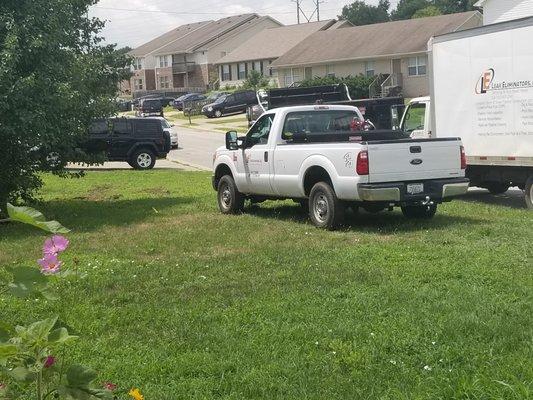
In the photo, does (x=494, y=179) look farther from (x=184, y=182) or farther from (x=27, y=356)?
(x=27, y=356)

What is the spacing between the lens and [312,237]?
10422mm

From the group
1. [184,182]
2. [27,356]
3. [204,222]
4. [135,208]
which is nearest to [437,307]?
[27,356]

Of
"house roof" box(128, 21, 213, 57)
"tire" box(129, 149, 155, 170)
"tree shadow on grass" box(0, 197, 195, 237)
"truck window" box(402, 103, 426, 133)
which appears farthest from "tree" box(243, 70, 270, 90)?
"tree shadow on grass" box(0, 197, 195, 237)

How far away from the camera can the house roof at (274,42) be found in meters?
72.5

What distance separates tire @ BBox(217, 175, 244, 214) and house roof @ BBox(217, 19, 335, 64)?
5938 centimetres

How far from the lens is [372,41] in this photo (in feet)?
191

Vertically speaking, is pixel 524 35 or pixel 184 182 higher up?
pixel 524 35

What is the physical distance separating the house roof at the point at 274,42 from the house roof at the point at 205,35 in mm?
11030

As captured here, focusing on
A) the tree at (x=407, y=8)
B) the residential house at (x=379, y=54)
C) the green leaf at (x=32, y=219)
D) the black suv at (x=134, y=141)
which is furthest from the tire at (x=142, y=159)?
the tree at (x=407, y=8)

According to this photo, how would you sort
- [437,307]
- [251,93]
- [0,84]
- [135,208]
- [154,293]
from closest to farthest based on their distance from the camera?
[437,307]
[154,293]
[0,84]
[135,208]
[251,93]

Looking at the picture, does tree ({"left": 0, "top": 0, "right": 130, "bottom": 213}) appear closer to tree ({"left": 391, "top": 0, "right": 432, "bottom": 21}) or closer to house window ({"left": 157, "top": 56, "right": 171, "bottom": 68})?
house window ({"left": 157, "top": 56, "right": 171, "bottom": 68})

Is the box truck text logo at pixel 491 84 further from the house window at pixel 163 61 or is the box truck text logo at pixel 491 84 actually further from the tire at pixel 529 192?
the house window at pixel 163 61

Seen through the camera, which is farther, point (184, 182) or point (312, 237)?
point (184, 182)

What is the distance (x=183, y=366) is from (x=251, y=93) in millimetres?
52214
